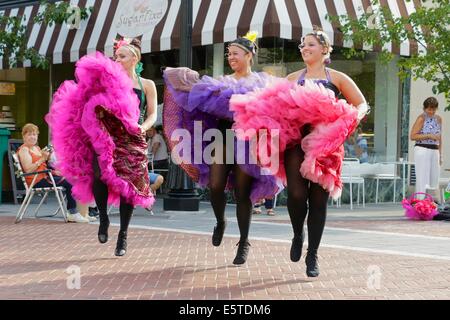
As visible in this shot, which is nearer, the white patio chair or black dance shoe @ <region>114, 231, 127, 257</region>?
black dance shoe @ <region>114, 231, 127, 257</region>

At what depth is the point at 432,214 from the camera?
13.2m

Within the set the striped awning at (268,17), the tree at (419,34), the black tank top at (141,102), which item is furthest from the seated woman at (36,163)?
the tree at (419,34)

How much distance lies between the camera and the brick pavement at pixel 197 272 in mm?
5961

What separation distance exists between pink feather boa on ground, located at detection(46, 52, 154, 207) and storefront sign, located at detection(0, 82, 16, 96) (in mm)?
13917

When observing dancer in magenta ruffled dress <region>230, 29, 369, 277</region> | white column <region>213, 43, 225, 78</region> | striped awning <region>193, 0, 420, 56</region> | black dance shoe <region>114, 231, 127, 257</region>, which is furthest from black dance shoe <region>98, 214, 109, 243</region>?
white column <region>213, 43, 225, 78</region>

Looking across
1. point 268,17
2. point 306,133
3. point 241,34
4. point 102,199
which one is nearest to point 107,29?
point 241,34

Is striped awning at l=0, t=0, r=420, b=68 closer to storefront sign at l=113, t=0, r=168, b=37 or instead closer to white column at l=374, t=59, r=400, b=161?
storefront sign at l=113, t=0, r=168, b=37

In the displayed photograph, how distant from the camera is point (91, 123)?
757cm

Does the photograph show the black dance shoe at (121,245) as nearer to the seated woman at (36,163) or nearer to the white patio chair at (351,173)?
the seated woman at (36,163)

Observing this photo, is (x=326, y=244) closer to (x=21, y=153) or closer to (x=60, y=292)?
(x=60, y=292)

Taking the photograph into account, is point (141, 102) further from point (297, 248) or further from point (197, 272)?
point (297, 248)

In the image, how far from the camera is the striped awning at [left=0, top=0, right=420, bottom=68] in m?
14.6

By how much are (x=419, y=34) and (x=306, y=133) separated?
28.2 feet

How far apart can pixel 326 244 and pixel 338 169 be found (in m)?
2.76
